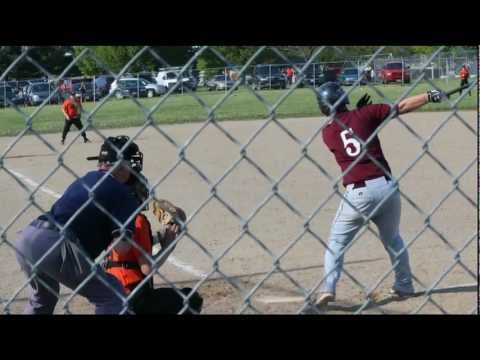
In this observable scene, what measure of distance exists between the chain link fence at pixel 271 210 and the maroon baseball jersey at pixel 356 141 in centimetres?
30

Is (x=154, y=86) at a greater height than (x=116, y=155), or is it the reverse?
(x=116, y=155)

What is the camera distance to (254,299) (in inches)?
233

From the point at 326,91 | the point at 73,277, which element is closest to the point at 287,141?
the point at 326,91

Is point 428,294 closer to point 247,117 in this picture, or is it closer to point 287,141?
point 287,141

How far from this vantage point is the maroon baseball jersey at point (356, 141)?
529cm

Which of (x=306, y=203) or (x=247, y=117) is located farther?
(x=247, y=117)

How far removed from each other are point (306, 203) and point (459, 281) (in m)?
3.61

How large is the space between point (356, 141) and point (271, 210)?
147 inches

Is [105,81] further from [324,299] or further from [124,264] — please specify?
[324,299]

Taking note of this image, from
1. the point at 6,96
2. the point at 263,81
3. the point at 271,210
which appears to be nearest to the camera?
the point at 6,96

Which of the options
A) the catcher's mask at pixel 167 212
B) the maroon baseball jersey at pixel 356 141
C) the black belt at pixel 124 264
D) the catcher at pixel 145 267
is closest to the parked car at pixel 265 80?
the maroon baseball jersey at pixel 356 141

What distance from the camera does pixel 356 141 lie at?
5598 millimetres

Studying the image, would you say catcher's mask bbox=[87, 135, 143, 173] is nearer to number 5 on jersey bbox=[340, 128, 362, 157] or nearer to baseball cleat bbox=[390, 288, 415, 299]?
number 5 on jersey bbox=[340, 128, 362, 157]

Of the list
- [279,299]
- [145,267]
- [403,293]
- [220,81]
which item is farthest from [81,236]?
[403,293]
